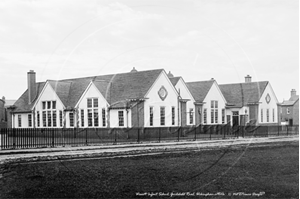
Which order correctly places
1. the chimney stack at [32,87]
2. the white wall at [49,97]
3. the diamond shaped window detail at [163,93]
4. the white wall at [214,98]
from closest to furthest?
the chimney stack at [32,87]
the white wall at [49,97]
the diamond shaped window detail at [163,93]
the white wall at [214,98]

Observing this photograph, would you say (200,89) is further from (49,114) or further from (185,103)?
(49,114)

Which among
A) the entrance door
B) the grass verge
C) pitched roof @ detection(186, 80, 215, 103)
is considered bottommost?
the grass verge

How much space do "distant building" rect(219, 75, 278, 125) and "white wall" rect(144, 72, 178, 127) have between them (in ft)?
40.8

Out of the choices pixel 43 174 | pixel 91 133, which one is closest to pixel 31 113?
pixel 91 133

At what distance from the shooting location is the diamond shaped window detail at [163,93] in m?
41.4

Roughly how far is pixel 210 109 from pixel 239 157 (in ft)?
92.5

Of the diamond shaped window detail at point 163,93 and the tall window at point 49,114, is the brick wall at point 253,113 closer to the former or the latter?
the diamond shaped window detail at point 163,93

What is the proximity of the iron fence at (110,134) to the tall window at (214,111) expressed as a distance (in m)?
3.71

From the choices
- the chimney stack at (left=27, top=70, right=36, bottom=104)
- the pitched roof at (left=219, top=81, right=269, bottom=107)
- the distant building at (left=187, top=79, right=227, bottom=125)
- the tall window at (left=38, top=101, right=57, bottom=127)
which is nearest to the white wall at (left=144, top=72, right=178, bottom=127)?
the distant building at (left=187, top=79, right=227, bottom=125)

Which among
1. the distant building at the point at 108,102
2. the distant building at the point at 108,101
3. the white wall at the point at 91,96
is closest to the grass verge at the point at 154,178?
the distant building at the point at 108,101

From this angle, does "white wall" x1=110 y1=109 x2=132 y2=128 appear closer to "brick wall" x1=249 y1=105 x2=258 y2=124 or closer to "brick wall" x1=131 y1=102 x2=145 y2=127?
"brick wall" x1=131 y1=102 x2=145 y2=127

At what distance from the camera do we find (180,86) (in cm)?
4719

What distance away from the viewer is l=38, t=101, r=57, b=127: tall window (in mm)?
40094

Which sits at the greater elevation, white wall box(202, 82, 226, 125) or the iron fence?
white wall box(202, 82, 226, 125)
